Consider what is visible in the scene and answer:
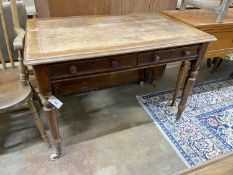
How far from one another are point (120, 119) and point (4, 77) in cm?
91

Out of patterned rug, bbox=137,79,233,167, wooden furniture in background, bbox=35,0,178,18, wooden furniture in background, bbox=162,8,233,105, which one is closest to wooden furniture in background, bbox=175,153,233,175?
patterned rug, bbox=137,79,233,167

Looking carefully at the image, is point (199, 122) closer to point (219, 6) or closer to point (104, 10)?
point (219, 6)

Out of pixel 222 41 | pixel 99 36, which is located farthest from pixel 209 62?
pixel 99 36

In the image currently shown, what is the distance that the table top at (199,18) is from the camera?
140 centimetres

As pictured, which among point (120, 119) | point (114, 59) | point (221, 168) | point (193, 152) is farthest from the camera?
point (120, 119)

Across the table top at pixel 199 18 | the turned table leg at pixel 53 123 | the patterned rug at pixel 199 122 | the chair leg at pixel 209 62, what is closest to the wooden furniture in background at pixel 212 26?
the table top at pixel 199 18

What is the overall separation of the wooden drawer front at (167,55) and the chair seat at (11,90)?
0.71 m

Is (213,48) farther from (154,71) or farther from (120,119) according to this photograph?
(120,119)

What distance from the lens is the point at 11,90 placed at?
1.16 meters

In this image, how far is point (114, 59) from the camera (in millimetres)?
1051

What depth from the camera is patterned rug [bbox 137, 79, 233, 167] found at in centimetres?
142

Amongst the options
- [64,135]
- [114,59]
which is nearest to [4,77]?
[64,135]

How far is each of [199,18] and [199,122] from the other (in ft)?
2.78

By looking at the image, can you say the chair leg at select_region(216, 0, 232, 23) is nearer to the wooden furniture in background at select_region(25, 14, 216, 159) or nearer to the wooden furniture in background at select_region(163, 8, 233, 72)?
the wooden furniture in background at select_region(163, 8, 233, 72)
